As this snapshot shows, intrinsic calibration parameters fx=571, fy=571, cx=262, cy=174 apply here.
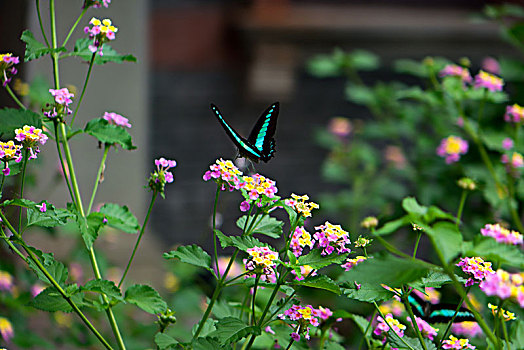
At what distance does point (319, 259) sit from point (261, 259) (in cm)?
8

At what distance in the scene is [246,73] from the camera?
11.2 feet

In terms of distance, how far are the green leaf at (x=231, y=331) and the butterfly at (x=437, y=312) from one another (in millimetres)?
277

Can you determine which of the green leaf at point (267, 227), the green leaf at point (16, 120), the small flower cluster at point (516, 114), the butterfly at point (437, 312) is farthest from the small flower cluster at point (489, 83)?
the green leaf at point (16, 120)

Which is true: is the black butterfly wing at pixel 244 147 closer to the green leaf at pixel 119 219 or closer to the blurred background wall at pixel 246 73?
the green leaf at pixel 119 219

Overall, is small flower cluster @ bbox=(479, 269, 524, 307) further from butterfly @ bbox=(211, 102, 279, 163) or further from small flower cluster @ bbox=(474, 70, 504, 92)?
small flower cluster @ bbox=(474, 70, 504, 92)

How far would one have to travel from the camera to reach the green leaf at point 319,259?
0.68 meters

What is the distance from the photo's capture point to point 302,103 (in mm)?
3658

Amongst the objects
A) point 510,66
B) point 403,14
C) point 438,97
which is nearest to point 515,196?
point 438,97

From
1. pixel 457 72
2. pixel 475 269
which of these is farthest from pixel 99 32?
pixel 457 72

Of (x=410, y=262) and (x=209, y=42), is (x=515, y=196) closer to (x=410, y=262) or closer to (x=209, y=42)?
(x=410, y=262)

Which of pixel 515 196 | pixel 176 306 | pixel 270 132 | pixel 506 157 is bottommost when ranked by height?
pixel 176 306

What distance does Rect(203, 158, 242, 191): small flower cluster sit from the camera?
708 mm

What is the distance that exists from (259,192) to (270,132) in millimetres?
167

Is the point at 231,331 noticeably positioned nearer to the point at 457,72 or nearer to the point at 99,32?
the point at 99,32
